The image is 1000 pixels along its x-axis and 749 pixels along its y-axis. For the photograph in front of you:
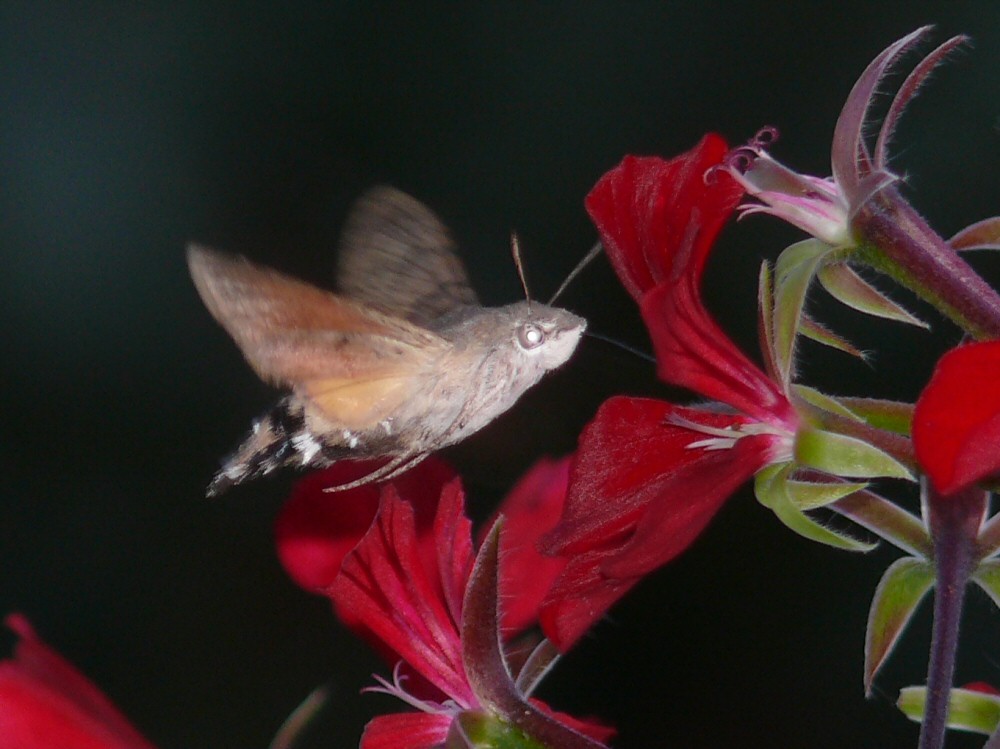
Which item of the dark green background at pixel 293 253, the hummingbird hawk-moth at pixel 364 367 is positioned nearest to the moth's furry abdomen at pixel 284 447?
the hummingbird hawk-moth at pixel 364 367

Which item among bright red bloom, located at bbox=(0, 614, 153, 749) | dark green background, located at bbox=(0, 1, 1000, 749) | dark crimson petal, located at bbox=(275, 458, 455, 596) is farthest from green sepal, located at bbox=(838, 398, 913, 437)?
dark green background, located at bbox=(0, 1, 1000, 749)

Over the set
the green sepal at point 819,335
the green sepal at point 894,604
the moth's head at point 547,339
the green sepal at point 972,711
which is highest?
the moth's head at point 547,339

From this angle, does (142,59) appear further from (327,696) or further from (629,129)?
(327,696)

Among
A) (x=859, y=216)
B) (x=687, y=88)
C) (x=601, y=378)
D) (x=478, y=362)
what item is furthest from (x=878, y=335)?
(x=859, y=216)

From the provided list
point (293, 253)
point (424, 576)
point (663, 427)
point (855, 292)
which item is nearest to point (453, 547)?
point (424, 576)

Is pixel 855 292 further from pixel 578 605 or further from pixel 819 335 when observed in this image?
pixel 578 605

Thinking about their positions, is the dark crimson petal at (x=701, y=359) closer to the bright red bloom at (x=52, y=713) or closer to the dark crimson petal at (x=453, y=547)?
the dark crimson petal at (x=453, y=547)
